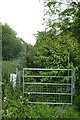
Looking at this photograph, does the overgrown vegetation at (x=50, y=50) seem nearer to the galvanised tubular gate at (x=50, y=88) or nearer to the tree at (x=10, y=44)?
the tree at (x=10, y=44)

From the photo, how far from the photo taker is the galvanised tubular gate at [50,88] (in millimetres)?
5800

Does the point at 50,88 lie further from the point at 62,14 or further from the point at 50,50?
the point at 62,14

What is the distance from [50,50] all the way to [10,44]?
127 cm

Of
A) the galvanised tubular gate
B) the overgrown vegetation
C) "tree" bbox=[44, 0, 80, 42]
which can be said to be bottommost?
the galvanised tubular gate

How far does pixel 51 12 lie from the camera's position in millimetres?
6289

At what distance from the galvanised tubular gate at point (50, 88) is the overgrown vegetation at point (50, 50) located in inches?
5.3

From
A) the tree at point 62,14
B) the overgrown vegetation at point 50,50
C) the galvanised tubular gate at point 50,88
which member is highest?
the tree at point 62,14

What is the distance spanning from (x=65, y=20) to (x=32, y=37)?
0.90 metres

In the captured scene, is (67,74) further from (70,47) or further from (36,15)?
(36,15)

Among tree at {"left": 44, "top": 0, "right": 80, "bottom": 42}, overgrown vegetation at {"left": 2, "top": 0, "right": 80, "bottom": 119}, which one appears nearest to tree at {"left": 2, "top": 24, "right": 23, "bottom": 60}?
overgrown vegetation at {"left": 2, "top": 0, "right": 80, "bottom": 119}

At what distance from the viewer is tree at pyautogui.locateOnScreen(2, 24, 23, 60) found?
4930mm

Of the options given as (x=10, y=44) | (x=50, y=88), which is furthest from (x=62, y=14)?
(x=50, y=88)

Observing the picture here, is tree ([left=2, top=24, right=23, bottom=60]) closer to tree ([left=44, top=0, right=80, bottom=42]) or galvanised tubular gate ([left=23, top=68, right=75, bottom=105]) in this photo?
galvanised tubular gate ([left=23, top=68, right=75, bottom=105])

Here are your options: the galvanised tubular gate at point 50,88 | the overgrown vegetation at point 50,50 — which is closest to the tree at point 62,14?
the overgrown vegetation at point 50,50
